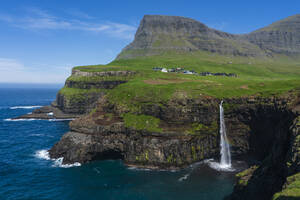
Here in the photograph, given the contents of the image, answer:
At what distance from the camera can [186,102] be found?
208 feet

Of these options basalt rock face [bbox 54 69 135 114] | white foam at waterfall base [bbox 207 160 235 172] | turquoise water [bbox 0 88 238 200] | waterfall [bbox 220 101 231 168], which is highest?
basalt rock face [bbox 54 69 135 114]

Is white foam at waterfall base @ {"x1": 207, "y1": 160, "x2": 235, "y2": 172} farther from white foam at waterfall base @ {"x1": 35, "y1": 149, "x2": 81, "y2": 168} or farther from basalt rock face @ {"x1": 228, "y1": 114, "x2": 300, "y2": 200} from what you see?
white foam at waterfall base @ {"x1": 35, "y1": 149, "x2": 81, "y2": 168}

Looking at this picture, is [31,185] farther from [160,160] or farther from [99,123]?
[160,160]

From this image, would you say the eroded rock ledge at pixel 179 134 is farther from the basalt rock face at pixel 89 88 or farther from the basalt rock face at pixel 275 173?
the basalt rock face at pixel 89 88

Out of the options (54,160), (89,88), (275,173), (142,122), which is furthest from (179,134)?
(89,88)

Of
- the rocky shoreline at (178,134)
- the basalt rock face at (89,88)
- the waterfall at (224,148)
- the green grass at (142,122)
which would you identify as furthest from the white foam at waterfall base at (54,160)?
the basalt rock face at (89,88)

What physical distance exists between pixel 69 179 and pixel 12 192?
435 inches

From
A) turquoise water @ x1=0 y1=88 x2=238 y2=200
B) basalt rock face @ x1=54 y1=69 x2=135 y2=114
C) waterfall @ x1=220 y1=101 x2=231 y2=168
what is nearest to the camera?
turquoise water @ x1=0 y1=88 x2=238 y2=200

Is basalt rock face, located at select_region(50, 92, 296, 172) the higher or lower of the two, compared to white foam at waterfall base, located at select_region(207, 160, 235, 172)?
higher

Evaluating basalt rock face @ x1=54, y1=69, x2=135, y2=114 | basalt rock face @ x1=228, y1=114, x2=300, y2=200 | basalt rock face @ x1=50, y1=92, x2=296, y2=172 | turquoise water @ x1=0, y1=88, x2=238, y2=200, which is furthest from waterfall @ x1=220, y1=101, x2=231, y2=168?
basalt rock face @ x1=54, y1=69, x2=135, y2=114

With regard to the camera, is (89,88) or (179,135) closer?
(179,135)

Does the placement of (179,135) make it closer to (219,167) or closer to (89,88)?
(219,167)

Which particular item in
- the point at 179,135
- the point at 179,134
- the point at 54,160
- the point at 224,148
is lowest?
the point at 54,160

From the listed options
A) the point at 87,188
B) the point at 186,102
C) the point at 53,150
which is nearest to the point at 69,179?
the point at 87,188
